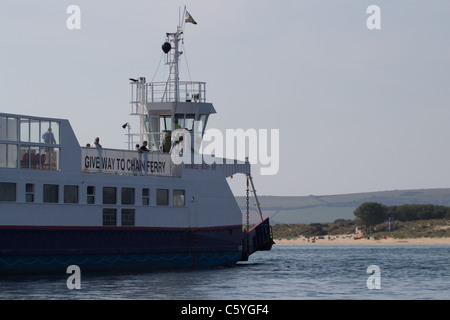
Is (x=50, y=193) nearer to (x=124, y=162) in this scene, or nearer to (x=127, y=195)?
(x=127, y=195)

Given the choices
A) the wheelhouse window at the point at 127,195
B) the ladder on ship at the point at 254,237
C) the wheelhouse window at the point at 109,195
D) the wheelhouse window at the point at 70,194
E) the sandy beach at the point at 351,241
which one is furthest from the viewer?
the sandy beach at the point at 351,241

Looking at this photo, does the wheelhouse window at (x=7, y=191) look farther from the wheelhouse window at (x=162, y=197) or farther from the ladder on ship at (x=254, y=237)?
the ladder on ship at (x=254, y=237)

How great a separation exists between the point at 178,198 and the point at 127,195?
10.7 feet

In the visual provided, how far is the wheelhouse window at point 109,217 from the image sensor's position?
120 feet

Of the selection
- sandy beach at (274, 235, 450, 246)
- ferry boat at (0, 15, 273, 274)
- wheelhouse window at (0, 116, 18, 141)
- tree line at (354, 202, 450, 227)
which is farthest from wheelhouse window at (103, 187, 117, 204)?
tree line at (354, 202, 450, 227)

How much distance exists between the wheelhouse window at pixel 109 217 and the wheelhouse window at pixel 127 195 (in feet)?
2.77

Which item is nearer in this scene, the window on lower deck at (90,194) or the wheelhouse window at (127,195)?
the window on lower deck at (90,194)

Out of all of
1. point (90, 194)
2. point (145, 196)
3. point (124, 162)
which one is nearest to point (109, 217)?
point (90, 194)

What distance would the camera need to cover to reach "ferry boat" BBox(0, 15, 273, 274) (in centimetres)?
3353

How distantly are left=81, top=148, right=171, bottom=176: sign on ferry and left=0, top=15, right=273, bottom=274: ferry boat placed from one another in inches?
1.8

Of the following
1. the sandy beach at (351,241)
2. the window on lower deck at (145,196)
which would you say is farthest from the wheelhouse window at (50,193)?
the sandy beach at (351,241)

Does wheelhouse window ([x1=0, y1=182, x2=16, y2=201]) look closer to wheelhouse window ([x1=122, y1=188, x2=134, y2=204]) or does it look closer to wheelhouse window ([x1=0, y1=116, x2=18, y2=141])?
wheelhouse window ([x1=0, y1=116, x2=18, y2=141])

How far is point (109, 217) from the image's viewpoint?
1448 inches
